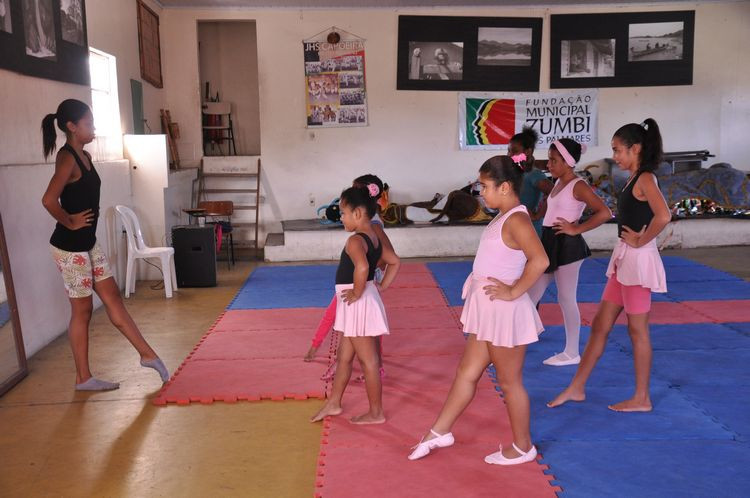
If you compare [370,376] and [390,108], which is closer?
[370,376]

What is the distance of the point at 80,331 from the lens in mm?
4129

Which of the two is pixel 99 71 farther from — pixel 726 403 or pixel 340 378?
pixel 726 403

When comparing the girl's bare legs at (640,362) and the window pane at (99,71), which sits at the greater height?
the window pane at (99,71)

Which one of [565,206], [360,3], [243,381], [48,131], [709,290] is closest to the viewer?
[48,131]

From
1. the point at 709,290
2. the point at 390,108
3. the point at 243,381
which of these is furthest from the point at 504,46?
the point at 243,381

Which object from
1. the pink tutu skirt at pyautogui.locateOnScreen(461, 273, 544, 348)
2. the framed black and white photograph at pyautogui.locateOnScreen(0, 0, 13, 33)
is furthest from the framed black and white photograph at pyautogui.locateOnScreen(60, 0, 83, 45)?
the pink tutu skirt at pyautogui.locateOnScreen(461, 273, 544, 348)

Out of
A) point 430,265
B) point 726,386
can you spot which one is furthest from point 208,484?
point 430,265

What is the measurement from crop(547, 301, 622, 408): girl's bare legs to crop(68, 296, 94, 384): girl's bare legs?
109 inches

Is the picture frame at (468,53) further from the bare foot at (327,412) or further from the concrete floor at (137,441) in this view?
the bare foot at (327,412)

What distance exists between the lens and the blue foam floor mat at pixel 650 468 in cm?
283

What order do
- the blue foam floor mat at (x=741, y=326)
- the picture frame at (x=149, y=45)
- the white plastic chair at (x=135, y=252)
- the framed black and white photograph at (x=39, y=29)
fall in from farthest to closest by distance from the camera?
the picture frame at (x=149, y=45)
the white plastic chair at (x=135, y=252)
the blue foam floor mat at (x=741, y=326)
the framed black and white photograph at (x=39, y=29)

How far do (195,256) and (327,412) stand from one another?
4178mm

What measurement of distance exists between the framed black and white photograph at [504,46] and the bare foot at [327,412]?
26.3ft

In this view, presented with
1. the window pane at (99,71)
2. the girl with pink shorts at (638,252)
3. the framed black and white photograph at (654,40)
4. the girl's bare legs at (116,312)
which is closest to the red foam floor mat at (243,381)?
the girl's bare legs at (116,312)
